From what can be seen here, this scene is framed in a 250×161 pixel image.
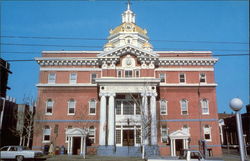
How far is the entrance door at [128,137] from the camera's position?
36.9 meters

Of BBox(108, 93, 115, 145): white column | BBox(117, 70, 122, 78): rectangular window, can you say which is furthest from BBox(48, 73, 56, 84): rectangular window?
BBox(117, 70, 122, 78): rectangular window

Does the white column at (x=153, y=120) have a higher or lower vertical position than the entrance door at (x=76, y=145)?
higher

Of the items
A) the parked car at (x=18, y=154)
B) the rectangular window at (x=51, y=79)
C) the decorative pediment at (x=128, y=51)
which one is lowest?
the parked car at (x=18, y=154)

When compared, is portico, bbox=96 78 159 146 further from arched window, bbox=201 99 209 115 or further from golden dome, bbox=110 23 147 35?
golden dome, bbox=110 23 147 35

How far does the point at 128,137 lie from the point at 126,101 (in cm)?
538

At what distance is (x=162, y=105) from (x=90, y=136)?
39.4 feet

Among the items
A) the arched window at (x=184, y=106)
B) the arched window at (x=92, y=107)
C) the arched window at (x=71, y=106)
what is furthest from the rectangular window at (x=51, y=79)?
the arched window at (x=184, y=106)

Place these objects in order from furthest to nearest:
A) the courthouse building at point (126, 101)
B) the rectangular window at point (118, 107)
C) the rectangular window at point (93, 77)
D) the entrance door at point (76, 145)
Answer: the rectangular window at point (93, 77) → the rectangular window at point (118, 107) → the entrance door at point (76, 145) → the courthouse building at point (126, 101)

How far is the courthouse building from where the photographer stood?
36.3m

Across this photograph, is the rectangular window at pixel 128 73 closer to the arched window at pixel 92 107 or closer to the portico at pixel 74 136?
the arched window at pixel 92 107

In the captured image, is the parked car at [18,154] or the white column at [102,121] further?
the white column at [102,121]

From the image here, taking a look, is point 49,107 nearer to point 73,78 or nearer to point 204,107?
point 73,78

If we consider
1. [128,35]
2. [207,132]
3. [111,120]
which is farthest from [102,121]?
[128,35]

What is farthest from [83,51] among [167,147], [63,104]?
[167,147]
